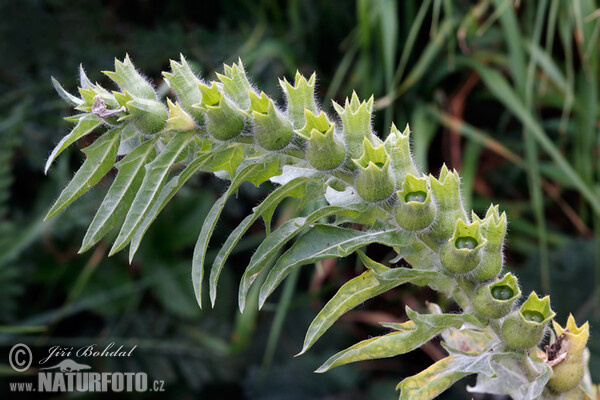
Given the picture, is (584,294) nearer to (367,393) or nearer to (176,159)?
(367,393)

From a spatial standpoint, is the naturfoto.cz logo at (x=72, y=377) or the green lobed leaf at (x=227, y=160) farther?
the naturfoto.cz logo at (x=72, y=377)

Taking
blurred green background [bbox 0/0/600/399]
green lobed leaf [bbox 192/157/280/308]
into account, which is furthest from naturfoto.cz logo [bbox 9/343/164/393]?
green lobed leaf [bbox 192/157/280/308]

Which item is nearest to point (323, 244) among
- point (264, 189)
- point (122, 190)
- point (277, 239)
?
point (277, 239)

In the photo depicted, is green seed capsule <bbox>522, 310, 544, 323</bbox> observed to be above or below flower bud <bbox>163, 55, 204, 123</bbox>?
below

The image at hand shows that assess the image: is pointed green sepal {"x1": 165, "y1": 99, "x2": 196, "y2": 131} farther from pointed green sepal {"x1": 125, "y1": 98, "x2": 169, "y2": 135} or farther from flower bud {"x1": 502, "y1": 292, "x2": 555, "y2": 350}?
flower bud {"x1": 502, "y1": 292, "x2": 555, "y2": 350}

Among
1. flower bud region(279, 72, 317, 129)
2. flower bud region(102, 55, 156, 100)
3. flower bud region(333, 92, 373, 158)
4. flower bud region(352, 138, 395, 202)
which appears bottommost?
flower bud region(352, 138, 395, 202)

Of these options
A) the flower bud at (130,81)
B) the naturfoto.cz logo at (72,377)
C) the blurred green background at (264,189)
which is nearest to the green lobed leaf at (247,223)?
the flower bud at (130,81)

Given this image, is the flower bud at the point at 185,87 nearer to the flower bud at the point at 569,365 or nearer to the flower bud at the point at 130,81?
the flower bud at the point at 130,81

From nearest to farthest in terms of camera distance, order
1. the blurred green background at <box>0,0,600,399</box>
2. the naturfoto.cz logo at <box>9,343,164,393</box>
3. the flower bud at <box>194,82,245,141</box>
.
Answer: the flower bud at <box>194,82,245,141</box>
the naturfoto.cz logo at <box>9,343,164,393</box>
the blurred green background at <box>0,0,600,399</box>
